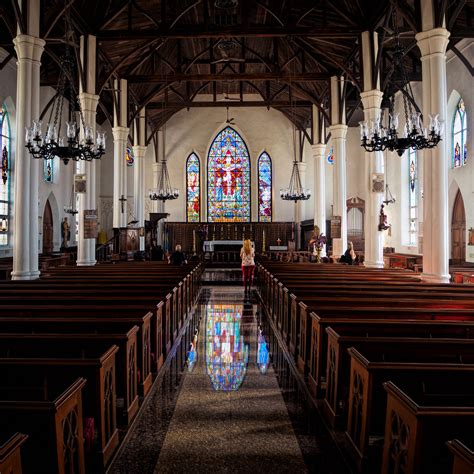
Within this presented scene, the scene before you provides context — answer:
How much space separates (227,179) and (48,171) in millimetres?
10524

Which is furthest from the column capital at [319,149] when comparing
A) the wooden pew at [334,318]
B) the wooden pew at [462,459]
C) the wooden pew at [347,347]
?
the wooden pew at [462,459]

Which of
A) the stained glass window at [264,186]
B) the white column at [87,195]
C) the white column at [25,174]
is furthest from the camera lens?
the stained glass window at [264,186]

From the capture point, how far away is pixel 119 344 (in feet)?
13.1

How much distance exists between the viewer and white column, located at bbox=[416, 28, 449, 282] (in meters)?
9.26

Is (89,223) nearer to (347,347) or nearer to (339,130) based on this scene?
(339,130)

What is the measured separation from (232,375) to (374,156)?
925cm

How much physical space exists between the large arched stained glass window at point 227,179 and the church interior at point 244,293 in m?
2.53

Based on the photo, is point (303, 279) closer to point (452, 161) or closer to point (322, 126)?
point (452, 161)

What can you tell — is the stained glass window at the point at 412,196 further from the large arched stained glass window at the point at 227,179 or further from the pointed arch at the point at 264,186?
the large arched stained glass window at the point at 227,179

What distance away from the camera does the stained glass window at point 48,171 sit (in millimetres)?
20531

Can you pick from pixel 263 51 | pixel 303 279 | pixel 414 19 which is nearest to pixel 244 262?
pixel 303 279

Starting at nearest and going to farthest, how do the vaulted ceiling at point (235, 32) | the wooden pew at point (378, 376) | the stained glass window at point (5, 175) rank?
the wooden pew at point (378, 376) → the vaulted ceiling at point (235, 32) → the stained glass window at point (5, 175)

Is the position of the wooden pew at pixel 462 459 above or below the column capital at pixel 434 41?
below

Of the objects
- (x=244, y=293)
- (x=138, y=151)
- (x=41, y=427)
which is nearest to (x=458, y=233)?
(x=244, y=293)
